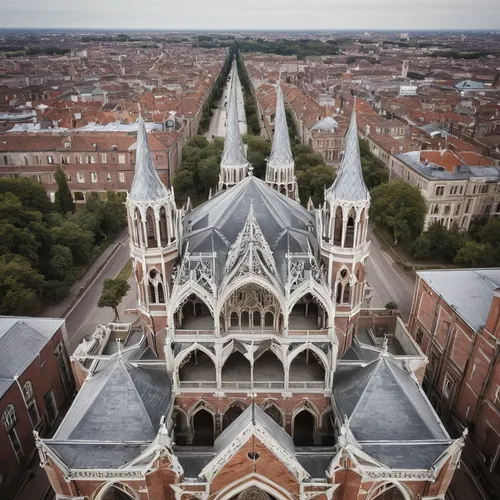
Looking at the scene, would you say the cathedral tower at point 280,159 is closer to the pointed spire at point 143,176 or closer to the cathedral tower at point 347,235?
the cathedral tower at point 347,235

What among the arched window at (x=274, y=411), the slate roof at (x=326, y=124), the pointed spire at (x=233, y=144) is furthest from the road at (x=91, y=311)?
the slate roof at (x=326, y=124)

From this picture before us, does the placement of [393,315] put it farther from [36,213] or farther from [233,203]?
[36,213]

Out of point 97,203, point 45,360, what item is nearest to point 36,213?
point 97,203

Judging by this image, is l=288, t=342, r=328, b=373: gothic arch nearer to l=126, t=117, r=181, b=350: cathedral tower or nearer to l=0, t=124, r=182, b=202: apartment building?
l=126, t=117, r=181, b=350: cathedral tower

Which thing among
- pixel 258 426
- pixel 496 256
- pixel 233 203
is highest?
pixel 233 203

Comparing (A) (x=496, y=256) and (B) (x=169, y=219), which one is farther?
(A) (x=496, y=256)

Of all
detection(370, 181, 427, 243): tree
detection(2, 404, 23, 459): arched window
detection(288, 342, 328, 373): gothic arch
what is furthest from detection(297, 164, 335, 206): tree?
detection(2, 404, 23, 459): arched window
